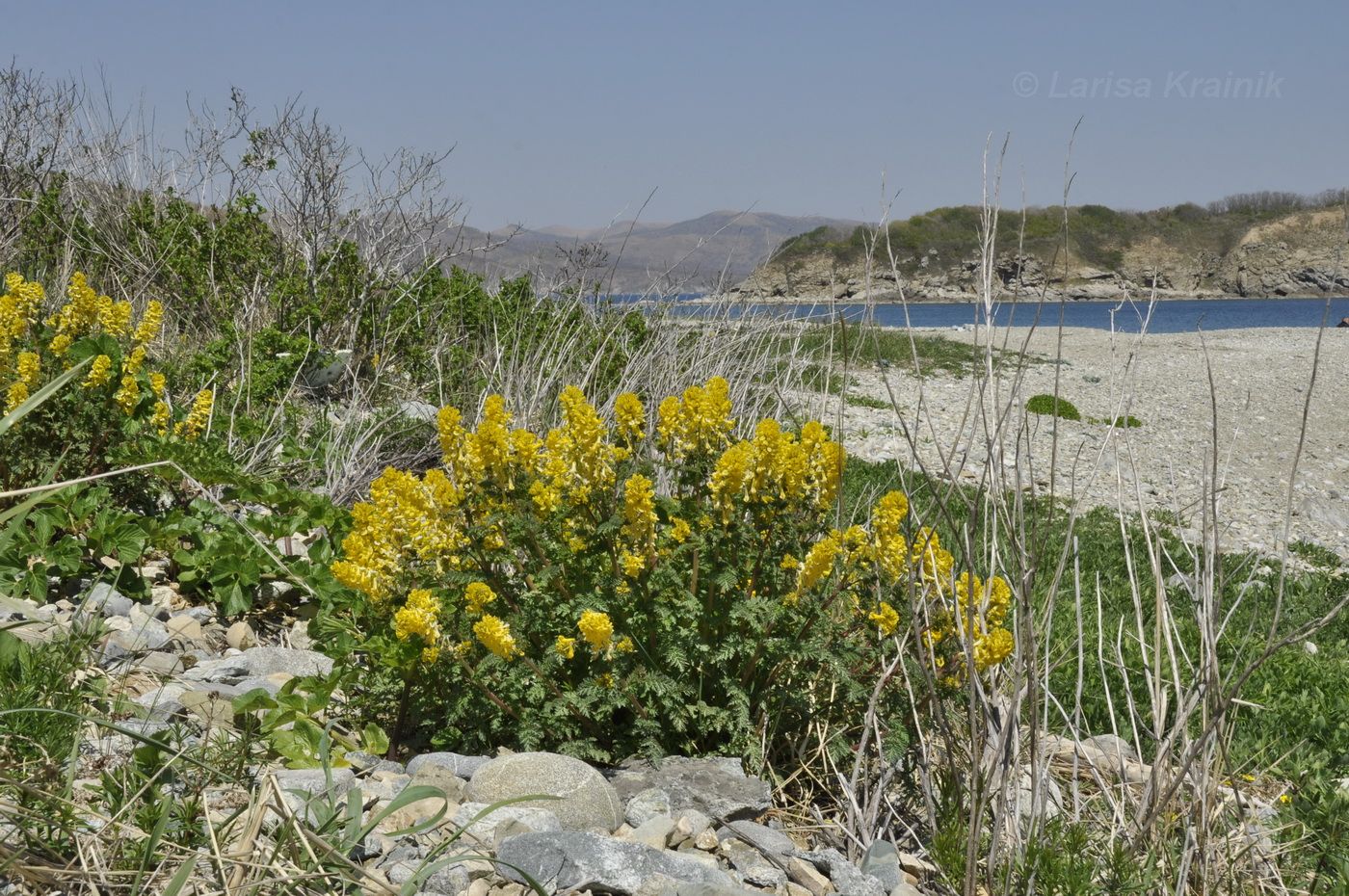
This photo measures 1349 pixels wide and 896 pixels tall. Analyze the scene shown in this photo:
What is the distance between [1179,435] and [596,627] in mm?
12093

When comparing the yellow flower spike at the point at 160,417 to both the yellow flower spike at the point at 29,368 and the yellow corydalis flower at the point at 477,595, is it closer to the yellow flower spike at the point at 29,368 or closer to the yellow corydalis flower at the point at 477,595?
the yellow flower spike at the point at 29,368

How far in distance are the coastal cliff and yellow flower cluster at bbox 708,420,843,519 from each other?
43cm

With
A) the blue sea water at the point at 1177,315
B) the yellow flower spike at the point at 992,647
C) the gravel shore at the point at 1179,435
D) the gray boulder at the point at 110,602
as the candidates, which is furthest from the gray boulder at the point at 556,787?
the blue sea water at the point at 1177,315

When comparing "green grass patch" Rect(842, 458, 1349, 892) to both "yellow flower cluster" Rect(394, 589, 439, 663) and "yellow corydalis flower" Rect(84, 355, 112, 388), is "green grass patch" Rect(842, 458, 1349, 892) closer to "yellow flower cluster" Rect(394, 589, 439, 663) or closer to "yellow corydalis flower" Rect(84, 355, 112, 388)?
"yellow flower cluster" Rect(394, 589, 439, 663)

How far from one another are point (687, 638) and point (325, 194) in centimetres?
625

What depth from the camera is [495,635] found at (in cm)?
256

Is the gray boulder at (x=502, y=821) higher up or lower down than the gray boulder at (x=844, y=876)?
higher up

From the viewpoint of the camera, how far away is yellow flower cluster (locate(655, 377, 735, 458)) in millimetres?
2668

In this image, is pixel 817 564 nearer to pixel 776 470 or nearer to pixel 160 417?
pixel 776 470

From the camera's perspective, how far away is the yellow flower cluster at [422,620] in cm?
255

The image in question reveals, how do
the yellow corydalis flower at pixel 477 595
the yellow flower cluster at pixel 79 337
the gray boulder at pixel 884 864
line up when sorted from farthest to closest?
the yellow flower cluster at pixel 79 337 → the yellow corydalis flower at pixel 477 595 → the gray boulder at pixel 884 864

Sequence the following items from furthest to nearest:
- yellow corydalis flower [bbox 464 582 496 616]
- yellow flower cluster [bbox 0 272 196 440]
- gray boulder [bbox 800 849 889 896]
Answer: yellow flower cluster [bbox 0 272 196 440] < yellow corydalis flower [bbox 464 582 496 616] < gray boulder [bbox 800 849 889 896]

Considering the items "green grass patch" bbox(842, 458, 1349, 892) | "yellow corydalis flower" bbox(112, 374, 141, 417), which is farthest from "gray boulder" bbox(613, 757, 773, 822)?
"yellow corydalis flower" bbox(112, 374, 141, 417)

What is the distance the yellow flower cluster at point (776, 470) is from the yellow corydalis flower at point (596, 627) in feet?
1.40
